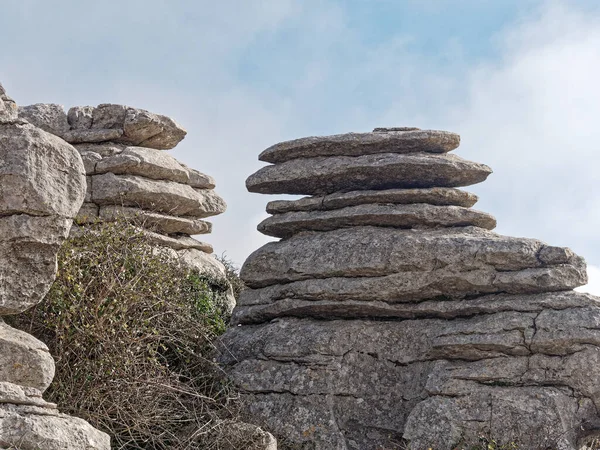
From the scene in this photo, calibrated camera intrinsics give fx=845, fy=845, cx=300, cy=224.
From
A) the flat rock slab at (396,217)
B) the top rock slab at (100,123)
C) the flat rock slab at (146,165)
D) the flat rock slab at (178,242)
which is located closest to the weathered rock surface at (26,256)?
the flat rock slab at (178,242)

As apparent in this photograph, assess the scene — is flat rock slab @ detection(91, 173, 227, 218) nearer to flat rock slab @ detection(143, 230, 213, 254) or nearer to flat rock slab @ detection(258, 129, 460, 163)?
flat rock slab @ detection(143, 230, 213, 254)

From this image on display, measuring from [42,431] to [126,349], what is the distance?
3.38m

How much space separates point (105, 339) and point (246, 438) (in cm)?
227

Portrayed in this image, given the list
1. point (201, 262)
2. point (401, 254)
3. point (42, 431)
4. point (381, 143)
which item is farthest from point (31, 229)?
point (201, 262)

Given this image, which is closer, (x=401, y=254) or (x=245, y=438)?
(x=245, y=438)

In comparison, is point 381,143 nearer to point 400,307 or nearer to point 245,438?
point 400,307

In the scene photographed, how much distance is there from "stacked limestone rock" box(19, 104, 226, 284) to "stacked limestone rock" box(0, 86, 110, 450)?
580 centimetres

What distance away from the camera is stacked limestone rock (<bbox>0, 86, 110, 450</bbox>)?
8555mm

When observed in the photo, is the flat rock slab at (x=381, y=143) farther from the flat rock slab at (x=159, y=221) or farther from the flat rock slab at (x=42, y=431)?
the flat rock slab at (x=42, y=431)

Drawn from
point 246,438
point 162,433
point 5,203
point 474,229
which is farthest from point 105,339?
point 474,229

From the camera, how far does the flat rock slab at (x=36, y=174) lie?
862 centimetres

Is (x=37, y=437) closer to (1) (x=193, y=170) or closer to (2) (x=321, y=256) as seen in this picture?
(2) (x=321, y=256)

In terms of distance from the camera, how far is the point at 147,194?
50.7 feet

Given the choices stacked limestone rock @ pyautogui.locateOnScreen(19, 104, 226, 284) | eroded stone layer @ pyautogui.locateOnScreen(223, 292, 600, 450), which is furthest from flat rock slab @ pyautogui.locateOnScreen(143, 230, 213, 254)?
eroded stone layer @ pyautogui.locateOnScreen(223, 292, 600, 450)
